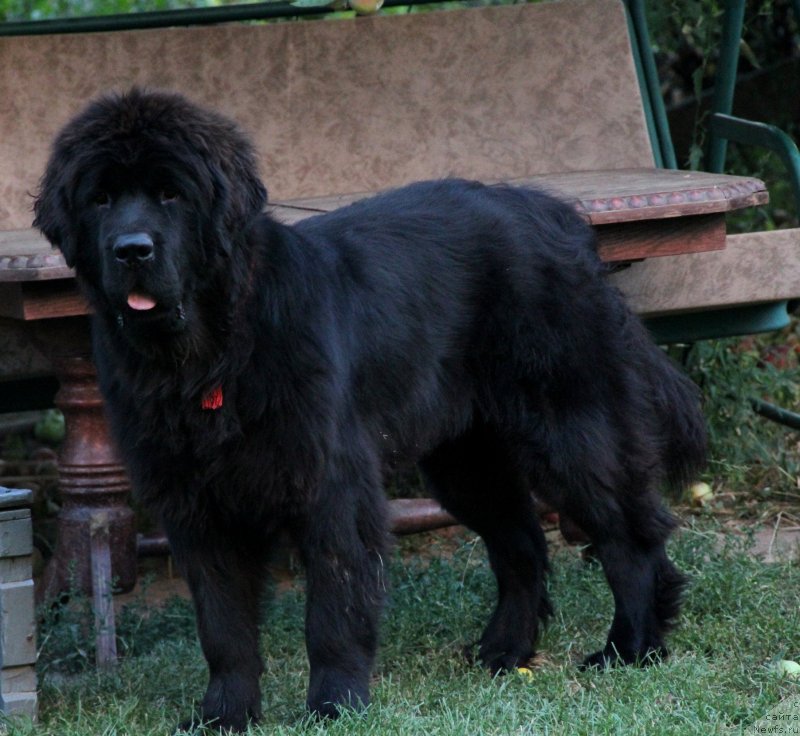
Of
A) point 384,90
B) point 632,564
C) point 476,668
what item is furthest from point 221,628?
point 384,90

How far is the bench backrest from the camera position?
16.3 ft

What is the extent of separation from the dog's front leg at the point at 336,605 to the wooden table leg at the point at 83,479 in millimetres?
1055

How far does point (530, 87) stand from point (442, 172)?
46 centimetres

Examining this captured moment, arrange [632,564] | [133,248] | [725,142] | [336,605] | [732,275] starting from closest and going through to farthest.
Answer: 1. [133,248]
2. [336,605]
3. [632,564]
4. [732,275]
5. [725,142]

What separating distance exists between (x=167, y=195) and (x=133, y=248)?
0.64 feet

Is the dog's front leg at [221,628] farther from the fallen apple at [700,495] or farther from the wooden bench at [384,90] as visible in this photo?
the fallen apple at [700,495]

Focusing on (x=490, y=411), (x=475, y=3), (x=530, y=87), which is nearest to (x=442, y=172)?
(x=530, y=87)

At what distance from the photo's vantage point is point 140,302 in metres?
2.85

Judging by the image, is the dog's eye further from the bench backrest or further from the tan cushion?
the bench backrest

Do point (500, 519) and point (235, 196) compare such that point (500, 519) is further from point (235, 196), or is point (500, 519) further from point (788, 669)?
point (235, 196)

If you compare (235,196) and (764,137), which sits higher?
(235,196)

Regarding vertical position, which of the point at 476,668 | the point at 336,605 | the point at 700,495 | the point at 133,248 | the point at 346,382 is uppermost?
the point at 133,248

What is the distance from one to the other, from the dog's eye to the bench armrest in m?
2.34

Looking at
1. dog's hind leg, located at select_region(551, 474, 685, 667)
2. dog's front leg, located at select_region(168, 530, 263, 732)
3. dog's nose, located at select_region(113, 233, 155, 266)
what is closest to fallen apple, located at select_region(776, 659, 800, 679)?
dog's hind leg, located at select_region(551, 474, 685, 667)
